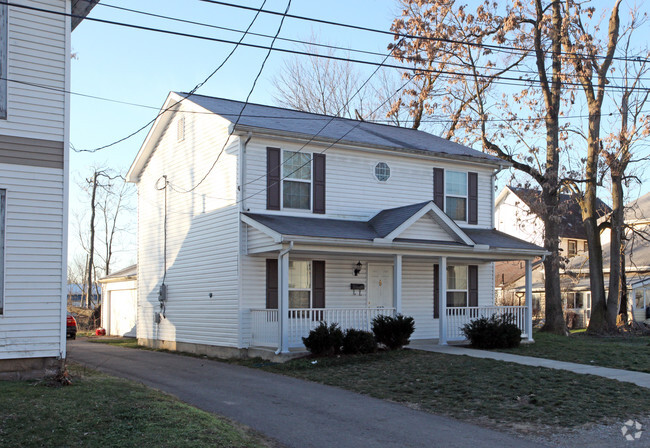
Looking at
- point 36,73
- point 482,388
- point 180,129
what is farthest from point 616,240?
point 36,73

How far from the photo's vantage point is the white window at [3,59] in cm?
1136

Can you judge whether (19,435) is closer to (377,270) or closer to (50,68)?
(50,68)

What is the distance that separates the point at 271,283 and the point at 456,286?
6535mm

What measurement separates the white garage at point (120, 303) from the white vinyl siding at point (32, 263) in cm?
1557

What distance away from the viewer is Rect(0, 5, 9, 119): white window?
37.3 feet

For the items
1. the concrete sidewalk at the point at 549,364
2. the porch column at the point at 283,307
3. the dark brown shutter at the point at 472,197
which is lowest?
the concrete sidewalk at the point at 549,364

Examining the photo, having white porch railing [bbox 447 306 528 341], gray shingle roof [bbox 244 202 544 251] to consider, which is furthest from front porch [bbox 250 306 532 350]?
gray shingle roof [bbox 244 202 544 251]

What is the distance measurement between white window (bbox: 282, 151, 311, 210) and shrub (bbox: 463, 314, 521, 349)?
5544mm

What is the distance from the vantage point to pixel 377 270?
20031mm

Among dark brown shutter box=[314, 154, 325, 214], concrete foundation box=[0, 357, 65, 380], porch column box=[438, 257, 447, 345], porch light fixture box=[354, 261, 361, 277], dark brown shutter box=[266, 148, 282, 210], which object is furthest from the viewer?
porch light fixture box=[354, 261, 361, 277]

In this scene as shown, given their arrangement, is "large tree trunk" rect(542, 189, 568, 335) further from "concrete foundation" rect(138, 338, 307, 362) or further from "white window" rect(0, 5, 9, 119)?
"white window" rect(0, 5, 9, 119)

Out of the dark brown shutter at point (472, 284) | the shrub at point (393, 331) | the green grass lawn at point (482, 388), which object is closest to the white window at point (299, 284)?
the shrub at point (393, 331)

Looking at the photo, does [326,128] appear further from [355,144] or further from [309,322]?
[309,322]

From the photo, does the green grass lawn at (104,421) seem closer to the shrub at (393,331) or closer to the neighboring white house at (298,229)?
the neighboring white house at (298,229)
